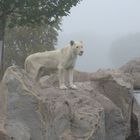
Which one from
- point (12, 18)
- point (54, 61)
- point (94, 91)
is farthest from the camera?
point (12, 18)

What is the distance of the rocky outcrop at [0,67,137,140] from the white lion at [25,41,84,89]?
0.39 m

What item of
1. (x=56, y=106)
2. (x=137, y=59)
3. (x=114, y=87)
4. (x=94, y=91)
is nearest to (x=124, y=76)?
(x=114, y=87)

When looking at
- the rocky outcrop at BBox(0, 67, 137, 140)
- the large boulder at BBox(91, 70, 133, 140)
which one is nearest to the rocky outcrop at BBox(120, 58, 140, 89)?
the rocky outcrop at BBox(0, 67, 137, 140)

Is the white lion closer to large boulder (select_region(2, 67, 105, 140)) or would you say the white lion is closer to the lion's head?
the lion's head

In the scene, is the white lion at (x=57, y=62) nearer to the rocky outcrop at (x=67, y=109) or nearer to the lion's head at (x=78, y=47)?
the lion's head at (x=78, y=47)

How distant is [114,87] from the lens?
20500 millimetres

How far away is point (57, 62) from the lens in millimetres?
16297

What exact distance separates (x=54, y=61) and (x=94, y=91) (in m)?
2.62

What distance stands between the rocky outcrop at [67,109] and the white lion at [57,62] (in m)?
0.39

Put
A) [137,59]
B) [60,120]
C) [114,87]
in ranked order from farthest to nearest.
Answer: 1. [137,59]
2. [114,87]
3. [60,120]

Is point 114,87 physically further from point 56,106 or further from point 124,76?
point 56,106

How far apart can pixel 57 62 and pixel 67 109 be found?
163 centimetres

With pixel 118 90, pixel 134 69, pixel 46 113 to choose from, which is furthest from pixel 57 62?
pixel 134 69

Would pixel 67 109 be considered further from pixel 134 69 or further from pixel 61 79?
pixel 134 69
